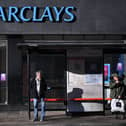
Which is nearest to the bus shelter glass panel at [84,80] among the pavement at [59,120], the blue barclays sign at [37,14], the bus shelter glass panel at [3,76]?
the pavement at [59,120]

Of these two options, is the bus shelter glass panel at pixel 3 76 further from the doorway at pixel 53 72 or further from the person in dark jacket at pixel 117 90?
the person in dark jacket at pixel 117 90

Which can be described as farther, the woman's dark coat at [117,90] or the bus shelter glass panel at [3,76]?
the bus shelter glass panel at [3,76]

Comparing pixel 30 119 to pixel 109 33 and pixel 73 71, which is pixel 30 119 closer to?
pixel 73 71

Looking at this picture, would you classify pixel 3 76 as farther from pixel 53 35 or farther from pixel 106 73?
pixel 106 73

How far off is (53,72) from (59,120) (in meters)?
2.65

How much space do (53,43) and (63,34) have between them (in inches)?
72.8

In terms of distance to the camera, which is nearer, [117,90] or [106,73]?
[117,90]

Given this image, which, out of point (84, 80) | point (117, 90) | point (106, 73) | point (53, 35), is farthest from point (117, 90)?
point (53, 35)

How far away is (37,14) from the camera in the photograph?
13.7m

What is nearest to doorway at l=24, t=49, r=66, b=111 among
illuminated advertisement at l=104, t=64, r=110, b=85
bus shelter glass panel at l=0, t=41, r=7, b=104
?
bus shelter glass panel at l=0, t=41, r=7, b=104

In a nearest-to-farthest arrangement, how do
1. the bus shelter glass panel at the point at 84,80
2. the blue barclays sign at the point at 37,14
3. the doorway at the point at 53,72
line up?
the bus shelter glass panel at the point at 84,80 < the blue barclays sign at the point at 37,14 < the doorway at the point at 53,72

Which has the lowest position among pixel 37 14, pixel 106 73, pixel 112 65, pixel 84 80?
pixel 84 80

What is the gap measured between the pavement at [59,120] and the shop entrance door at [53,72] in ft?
2.07

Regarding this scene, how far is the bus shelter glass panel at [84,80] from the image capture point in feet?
43.3
